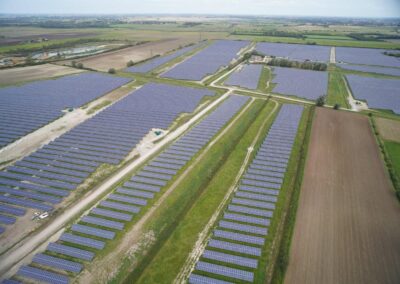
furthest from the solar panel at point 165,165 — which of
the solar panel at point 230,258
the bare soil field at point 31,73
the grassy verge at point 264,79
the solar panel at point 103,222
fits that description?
the bare soil field at point 31,73

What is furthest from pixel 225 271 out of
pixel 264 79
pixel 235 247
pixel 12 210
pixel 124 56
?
pixel 124 56

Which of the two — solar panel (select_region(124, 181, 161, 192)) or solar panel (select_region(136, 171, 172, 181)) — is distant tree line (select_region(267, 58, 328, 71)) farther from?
solar panel (select_region(124, 181, 161, 192))

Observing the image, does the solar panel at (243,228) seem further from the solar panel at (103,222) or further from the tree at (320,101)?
the tree at (320,101)

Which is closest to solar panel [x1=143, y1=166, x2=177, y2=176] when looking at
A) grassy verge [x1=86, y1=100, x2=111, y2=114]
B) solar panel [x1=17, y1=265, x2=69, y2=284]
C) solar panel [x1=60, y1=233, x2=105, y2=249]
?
solar panel [x1=60, y1=233, x2=105, y2=249]

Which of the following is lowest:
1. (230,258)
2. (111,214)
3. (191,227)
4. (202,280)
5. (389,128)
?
(202,280)

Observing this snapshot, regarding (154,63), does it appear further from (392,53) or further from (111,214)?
(392,53)

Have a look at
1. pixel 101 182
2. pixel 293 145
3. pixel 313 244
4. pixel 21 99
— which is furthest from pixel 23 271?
pixel 21 99
